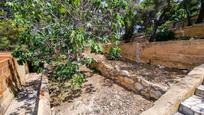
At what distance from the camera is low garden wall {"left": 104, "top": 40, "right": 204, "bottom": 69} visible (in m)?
5.21

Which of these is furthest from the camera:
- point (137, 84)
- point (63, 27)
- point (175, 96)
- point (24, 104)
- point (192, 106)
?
point (24, 104)

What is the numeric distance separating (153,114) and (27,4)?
3.67 m

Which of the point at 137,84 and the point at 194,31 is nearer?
the point at 137,84

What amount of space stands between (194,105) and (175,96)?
316mm

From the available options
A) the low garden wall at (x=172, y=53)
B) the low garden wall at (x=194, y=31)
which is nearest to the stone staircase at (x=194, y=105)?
the low garden wall at (x=172, y=53)

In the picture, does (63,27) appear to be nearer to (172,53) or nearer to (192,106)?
A: (192,106)

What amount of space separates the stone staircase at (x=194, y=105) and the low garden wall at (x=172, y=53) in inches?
75.1

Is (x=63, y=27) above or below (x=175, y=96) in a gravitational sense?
above

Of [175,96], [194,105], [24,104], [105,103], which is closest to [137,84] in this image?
[105,103]

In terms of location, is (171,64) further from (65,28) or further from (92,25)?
(65,28)

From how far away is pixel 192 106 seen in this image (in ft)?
9.95

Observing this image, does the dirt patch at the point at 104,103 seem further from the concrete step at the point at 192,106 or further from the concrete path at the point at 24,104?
the concrete path at the point at 24,104

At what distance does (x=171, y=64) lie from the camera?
6.05 m

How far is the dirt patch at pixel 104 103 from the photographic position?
396 cm
